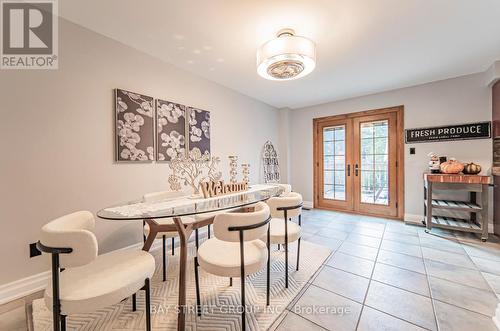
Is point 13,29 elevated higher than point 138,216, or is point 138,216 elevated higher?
point 13,29

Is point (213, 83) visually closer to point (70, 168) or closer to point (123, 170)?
point (123, 170)

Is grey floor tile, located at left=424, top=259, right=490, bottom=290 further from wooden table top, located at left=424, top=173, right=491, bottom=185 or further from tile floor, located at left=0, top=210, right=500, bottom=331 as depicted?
wooden table top, located at left=424, top=173, right=491, bottom=185

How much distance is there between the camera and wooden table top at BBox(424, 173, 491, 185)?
276 cm

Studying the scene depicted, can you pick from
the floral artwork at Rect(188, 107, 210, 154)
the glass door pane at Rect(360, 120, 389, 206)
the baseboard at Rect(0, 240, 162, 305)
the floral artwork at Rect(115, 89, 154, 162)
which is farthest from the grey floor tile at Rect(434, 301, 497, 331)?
the baseboard at Rect(0, 240, 162, 305)

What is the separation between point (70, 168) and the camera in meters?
1.97

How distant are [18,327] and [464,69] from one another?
5669mm

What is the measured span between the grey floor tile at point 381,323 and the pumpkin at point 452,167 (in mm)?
2735

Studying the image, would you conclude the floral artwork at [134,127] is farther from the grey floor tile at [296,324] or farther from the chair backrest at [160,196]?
the grey floor tile at [296,324]

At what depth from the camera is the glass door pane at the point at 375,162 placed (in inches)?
157

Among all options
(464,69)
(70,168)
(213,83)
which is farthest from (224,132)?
(464,69)

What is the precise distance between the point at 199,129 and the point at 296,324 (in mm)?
2600

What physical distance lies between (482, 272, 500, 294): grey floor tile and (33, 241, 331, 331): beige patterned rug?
1530 millimetres

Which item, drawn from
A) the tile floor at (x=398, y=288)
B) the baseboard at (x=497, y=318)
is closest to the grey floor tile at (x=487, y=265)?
the tile floor at (x=398, y=288)

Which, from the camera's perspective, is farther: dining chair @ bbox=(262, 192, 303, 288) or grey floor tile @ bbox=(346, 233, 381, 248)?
grey floor tile @ bbox=(346, 233, 381, 248)
